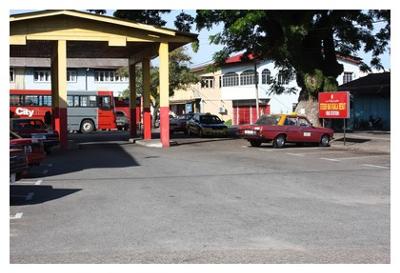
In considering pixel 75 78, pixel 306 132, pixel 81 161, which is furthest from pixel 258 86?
pixel 81 161

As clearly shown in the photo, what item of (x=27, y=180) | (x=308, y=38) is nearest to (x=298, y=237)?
(x=27, y=180)

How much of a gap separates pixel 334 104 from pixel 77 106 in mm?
24899

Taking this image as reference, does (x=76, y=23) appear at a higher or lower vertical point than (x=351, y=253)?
higher

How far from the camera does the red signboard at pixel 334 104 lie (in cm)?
2575

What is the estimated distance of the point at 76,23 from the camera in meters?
25.1

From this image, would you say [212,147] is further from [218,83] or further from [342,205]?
[218,83]

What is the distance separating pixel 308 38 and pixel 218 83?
1288 inches

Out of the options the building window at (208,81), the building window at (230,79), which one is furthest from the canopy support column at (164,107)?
the building window at (208,81)

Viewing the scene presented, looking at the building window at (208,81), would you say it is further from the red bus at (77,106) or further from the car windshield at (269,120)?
the car windshield at (269,120)

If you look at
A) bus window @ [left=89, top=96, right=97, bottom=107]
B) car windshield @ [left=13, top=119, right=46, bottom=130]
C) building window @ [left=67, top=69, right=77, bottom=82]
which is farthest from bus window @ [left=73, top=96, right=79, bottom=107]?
car windshield @ [left=13, top=119, right=46, bottom=130]

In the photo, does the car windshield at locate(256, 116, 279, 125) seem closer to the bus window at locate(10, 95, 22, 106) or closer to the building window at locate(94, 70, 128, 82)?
the bus window at locate(10, 95, 22, 106)

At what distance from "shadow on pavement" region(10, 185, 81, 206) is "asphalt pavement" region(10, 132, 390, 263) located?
0.07 ft

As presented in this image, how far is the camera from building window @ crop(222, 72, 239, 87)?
5966 centimetres

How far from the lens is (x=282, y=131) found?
81.9 feet
